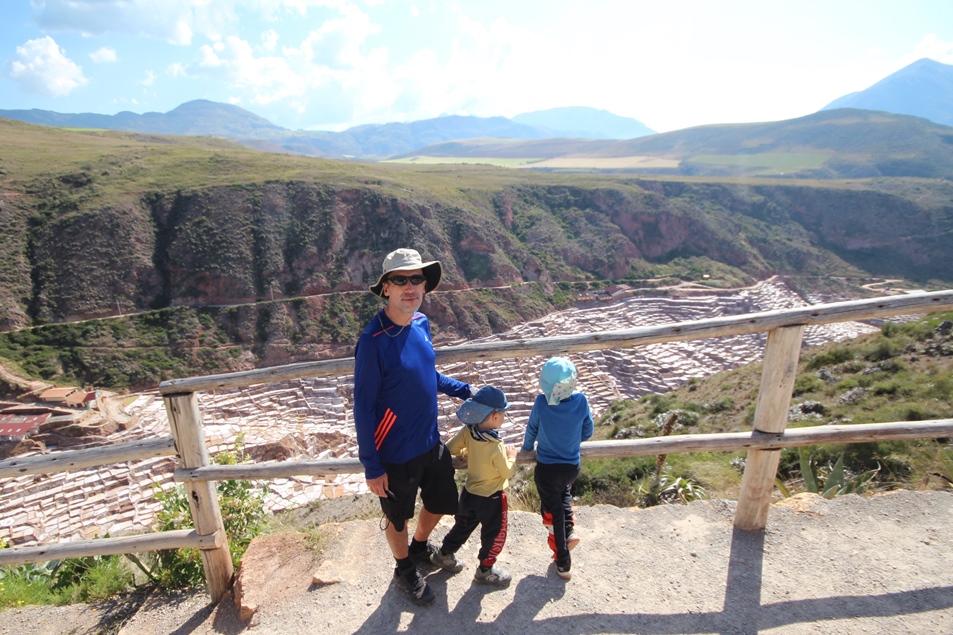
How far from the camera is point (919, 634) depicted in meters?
2.45

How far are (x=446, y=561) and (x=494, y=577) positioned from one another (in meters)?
0.29

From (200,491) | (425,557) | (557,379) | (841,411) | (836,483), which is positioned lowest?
(841,411)

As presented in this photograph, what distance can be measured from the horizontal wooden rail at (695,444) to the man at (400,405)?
39 cm

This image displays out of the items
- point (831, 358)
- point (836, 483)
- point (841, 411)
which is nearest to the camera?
point (836, 483)

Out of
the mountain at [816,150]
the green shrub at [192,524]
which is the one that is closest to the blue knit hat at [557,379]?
the green shrub at [192,524]

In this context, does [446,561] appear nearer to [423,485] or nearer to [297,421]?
[423,485]

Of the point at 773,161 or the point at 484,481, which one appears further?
the point at 773,161

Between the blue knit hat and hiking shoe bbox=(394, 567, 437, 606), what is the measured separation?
3.89ft

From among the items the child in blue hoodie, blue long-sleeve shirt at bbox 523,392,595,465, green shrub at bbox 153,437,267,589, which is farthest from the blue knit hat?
green shrub at bbox 153,437,267,589

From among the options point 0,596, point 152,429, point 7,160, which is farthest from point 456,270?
point 0,596

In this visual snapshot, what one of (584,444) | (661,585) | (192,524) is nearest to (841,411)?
(661,585)

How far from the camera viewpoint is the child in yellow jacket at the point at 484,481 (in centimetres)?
270

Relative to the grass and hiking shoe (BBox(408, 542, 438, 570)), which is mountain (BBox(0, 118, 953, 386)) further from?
hiking shoe (BBox(408, 542, 438, 570))

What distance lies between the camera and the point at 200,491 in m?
2.98
